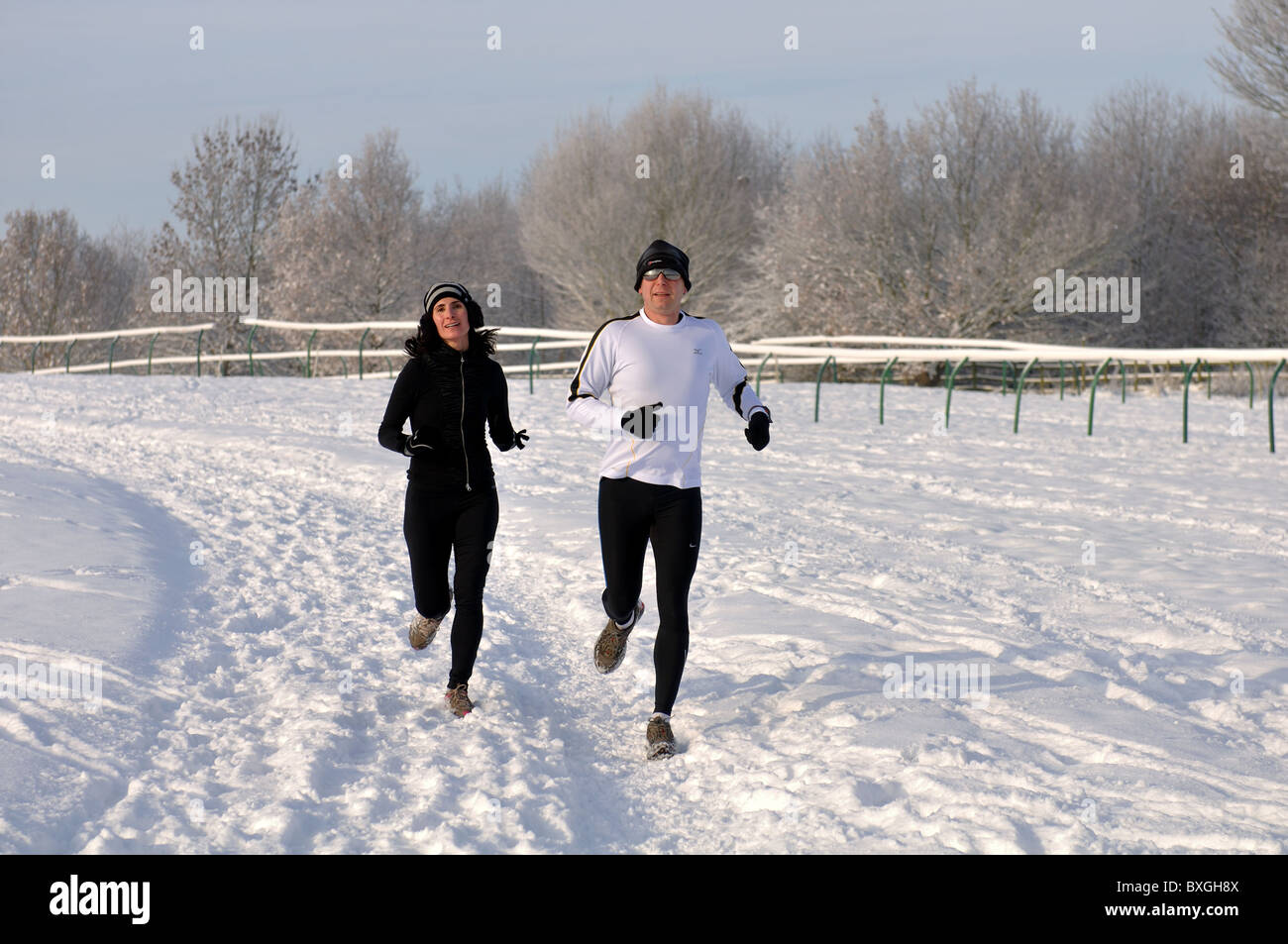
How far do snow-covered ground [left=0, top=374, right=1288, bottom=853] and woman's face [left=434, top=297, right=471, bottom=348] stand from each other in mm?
1664

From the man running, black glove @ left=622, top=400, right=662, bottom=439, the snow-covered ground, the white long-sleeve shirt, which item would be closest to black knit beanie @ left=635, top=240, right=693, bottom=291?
the man running

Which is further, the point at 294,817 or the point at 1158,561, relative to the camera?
the point at 1158,561

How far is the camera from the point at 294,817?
13.4ft

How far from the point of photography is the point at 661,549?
193 inches

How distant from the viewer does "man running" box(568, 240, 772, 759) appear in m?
4.83

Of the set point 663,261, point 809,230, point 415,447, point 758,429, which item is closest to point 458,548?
point 415,447

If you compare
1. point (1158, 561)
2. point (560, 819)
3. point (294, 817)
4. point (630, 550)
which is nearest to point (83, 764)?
point (294, 817)

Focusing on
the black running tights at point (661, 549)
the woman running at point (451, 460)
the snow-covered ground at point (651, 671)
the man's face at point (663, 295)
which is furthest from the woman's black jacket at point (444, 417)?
the snow-covered ground at point (651, 671)

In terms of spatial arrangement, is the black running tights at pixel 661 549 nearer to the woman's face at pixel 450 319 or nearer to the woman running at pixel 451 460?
the woman running at pixel 451 460

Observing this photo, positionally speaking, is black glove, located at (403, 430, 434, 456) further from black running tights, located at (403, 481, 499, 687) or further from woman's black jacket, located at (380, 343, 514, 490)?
black running tights, located at (403, 481, 499, 687)

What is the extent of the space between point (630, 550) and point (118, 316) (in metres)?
53.3

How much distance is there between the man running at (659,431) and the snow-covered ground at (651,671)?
657 mm

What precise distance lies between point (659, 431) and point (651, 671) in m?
1.79
